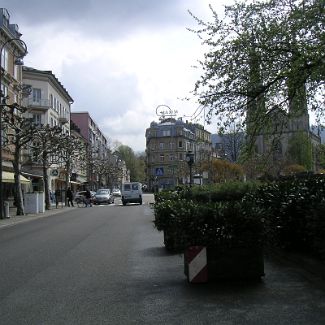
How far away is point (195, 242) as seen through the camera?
8.12 m

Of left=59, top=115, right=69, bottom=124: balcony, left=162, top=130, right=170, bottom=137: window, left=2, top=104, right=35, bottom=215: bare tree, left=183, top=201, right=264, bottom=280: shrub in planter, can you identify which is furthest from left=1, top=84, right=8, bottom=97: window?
left=162, top=130, right=170, bottom=137: window

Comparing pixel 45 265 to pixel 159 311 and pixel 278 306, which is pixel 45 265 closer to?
pixel 159 311

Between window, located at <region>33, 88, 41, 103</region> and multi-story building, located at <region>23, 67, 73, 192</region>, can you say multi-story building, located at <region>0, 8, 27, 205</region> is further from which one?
window, located at <region>33, 88, 41, 103</region>

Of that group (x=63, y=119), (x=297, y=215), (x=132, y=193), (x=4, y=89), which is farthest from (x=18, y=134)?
(x=63, y=119)

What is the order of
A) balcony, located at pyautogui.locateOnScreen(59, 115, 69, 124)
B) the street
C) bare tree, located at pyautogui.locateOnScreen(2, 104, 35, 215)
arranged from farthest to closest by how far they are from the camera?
balcony, located at pyautogui.locateOnScreen(59, 115, 69, 124)
bare tree, located at pyautogui.locateOnScreen(2, 104, 35, 215)
the street

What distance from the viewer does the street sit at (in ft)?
20.7

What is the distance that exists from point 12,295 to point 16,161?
2494 cm

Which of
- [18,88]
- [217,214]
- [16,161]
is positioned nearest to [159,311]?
[217,214]

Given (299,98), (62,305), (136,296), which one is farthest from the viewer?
(299,98)

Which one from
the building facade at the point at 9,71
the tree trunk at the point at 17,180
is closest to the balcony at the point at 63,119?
the building facade at the point at 9,71

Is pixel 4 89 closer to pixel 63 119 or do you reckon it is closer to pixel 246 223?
pixel 63 119

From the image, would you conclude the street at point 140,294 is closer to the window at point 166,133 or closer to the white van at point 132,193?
the white van at point 132,193

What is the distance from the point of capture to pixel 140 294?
7762mm

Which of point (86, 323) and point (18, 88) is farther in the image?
point (18, 88)
